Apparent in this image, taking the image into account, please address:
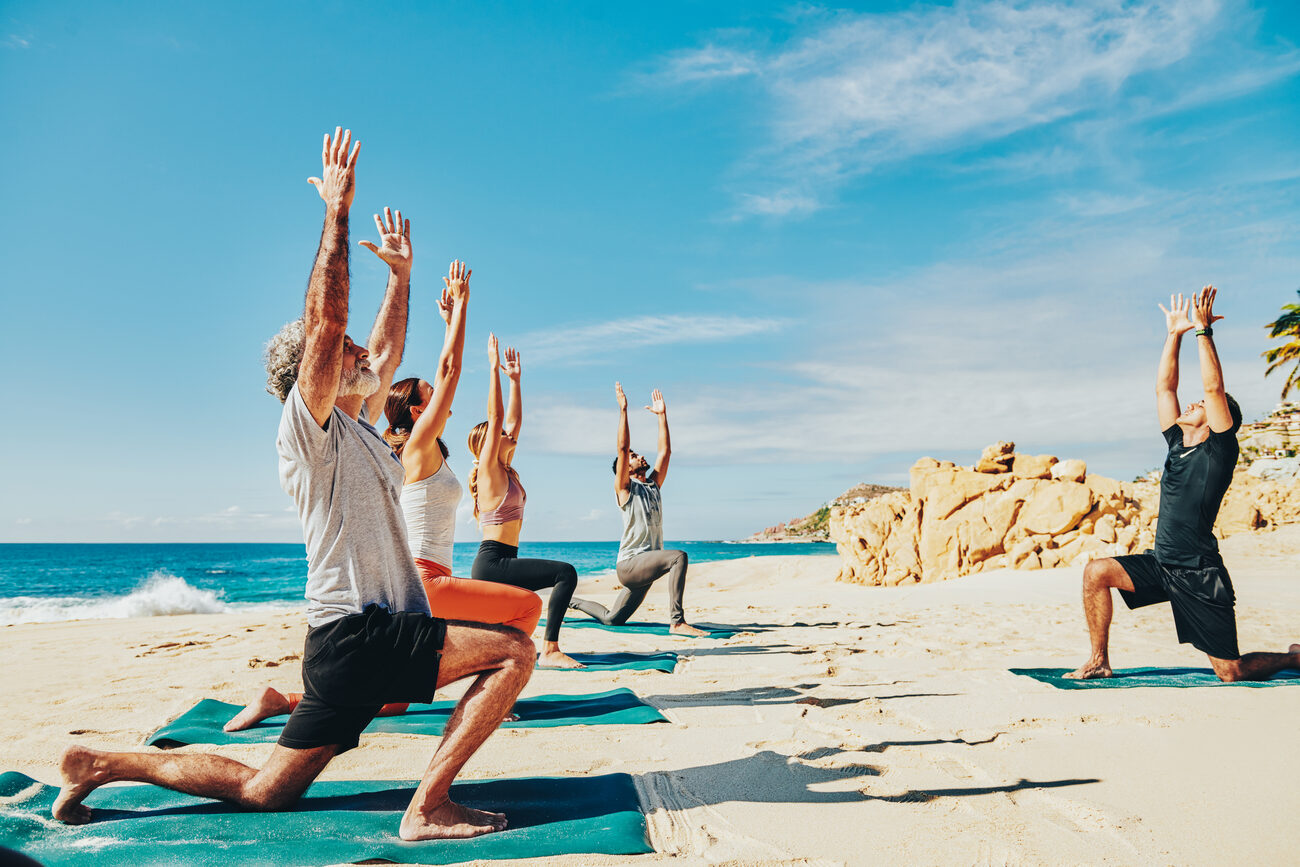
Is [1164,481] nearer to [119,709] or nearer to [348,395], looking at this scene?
[348,395]

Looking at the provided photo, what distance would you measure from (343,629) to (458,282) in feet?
6.94

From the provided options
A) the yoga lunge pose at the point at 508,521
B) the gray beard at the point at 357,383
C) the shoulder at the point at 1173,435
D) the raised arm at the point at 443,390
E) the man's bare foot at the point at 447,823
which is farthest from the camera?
the yoga lunge pose at the point at 508,521

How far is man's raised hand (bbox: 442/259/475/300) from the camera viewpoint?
13.0 ft

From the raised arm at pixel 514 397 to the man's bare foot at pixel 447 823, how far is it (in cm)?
387

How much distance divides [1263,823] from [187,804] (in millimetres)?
4124

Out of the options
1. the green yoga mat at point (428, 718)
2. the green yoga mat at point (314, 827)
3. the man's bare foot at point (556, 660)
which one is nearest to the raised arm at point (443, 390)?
the green yoga mat at point (428, 718)

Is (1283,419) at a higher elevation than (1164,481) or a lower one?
higher

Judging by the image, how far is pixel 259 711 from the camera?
4.26 m

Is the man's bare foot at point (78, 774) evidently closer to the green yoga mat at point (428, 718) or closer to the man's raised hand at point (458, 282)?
the green yoga mat at point (428, 718)

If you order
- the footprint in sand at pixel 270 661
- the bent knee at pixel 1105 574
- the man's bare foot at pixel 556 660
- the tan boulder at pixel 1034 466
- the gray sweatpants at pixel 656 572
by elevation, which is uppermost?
the tan boulder at pixel 1034 466

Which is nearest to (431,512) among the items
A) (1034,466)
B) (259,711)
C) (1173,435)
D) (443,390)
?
(443,390)

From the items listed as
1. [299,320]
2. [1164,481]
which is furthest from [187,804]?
[1164,481]

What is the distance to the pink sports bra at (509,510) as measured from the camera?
6.19 meters

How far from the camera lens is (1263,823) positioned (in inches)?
105
